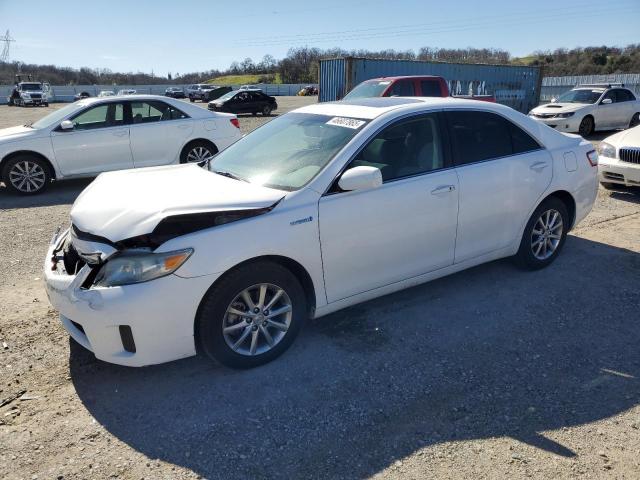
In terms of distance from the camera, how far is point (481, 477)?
2.40 m

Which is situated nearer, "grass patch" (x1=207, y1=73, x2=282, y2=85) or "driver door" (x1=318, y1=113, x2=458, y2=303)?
"driver door" (x1=318, y1=113, x2=458, y2=303)

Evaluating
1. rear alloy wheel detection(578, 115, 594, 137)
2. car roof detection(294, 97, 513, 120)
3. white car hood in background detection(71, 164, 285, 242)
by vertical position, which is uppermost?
car roof detection(294, 97, 513, 120)

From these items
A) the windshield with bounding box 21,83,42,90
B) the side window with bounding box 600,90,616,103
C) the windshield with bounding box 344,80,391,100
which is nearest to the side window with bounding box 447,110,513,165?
the windshield with bounding box 344,80,391,100

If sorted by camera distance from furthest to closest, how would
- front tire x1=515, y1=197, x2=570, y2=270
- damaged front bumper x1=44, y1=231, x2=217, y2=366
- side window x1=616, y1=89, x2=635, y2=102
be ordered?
side window x1=616, y1=89, x2=635, y2=102, front tire x1=515, y1=197, x2=570, y2=270, damaged front bumper x1=44, y1=231, x2=217, y2=366

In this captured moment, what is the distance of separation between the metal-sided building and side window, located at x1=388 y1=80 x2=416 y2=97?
216 inches

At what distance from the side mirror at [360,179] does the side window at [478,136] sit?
41.3 inches

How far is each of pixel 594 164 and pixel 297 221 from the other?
347 centimetres

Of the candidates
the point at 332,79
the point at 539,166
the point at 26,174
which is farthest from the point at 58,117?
the point at 332,79

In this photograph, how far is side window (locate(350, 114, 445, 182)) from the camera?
11.8ft

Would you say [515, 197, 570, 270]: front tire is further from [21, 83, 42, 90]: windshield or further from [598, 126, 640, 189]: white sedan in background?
→ [21, 83, 42, 90]: windshield

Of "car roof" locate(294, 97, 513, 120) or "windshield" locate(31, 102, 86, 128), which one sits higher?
"car roof" locate(294, 97, 513, 120)

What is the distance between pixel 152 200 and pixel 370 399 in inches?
73.5

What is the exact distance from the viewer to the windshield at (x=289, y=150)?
3.48 meters

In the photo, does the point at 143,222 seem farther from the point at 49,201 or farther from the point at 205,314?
the point at 49,201
